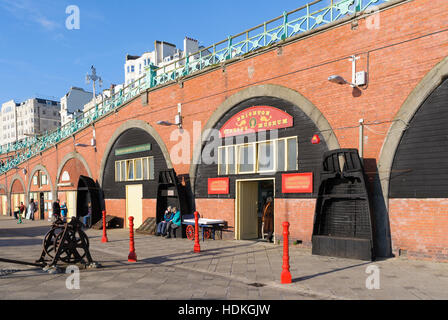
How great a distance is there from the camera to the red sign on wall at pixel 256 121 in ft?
43.5

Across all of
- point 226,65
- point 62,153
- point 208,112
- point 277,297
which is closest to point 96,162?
point 62,153

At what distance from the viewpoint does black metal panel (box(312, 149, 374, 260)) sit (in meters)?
10.1

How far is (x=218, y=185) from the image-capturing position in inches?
610

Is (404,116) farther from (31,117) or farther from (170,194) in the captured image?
(31,117)

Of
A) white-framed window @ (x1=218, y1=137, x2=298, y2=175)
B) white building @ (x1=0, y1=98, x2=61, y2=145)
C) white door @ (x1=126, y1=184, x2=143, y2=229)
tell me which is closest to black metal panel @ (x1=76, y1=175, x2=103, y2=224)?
white door @ (x1=126, y1=184, x2=143, y2=229)

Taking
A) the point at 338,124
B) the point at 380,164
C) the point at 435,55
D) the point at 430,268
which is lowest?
the point at 430,268

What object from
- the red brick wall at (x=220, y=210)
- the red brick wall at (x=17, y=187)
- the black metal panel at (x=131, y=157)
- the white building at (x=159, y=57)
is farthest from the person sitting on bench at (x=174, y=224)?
the red brick wall at (x=17, y=187)

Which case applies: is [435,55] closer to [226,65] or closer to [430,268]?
[430,268]

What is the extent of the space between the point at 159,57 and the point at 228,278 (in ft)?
215

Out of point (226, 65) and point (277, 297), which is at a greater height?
point (226, 65)

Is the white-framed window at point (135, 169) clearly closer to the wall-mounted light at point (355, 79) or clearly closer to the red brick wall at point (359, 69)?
the red brick wall at point (359, 69)

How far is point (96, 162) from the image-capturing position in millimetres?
23891

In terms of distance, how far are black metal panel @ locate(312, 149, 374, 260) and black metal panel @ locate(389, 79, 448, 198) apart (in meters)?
0.98
